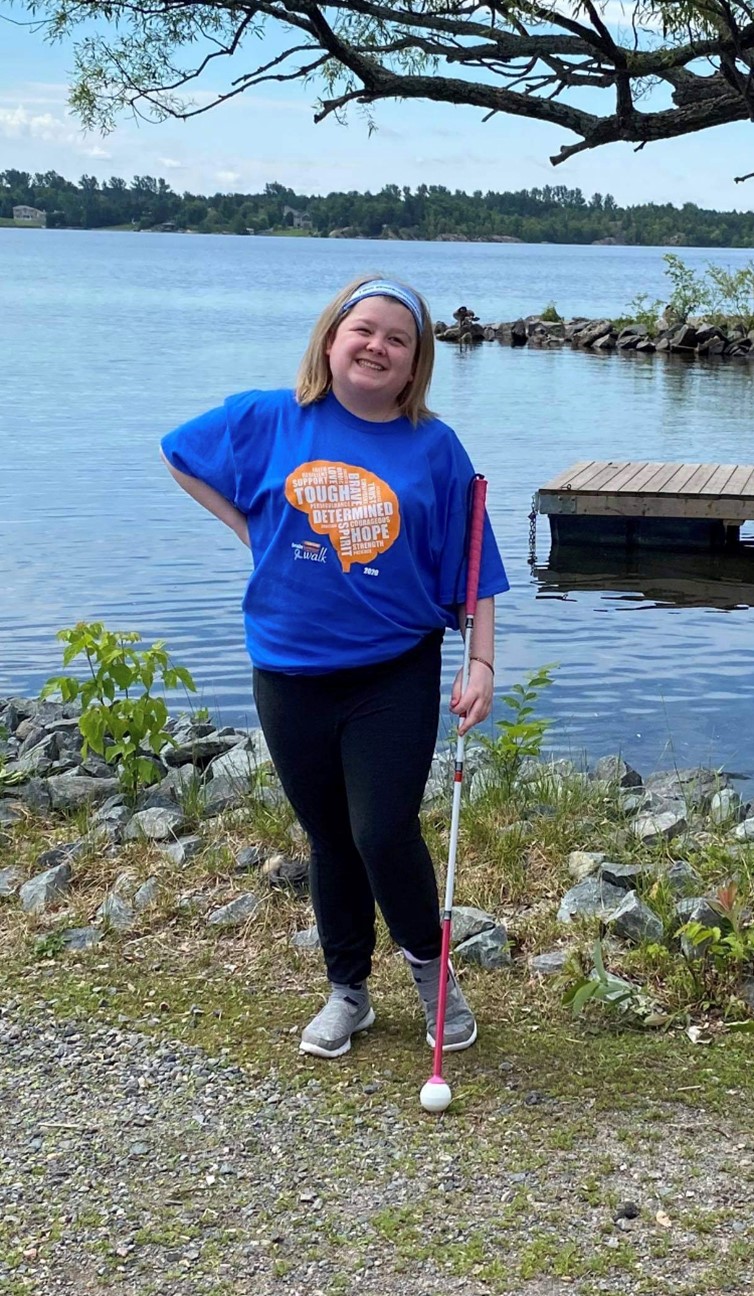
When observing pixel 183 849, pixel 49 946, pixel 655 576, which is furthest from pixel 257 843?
pixel 655 576

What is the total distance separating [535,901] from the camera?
199 inches

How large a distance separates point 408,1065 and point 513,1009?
0.44 metres

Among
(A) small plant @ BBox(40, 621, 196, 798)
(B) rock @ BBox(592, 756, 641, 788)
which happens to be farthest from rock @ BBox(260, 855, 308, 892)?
(B) rock @ BBox(592, 756, 641, 788)

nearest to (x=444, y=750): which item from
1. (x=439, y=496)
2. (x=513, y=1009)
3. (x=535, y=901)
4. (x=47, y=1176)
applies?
(x=535, y=901)

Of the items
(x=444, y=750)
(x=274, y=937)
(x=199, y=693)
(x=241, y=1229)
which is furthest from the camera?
(x=199, y=693)

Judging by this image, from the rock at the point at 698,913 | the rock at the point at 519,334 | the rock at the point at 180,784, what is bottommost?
the rock at the point at 519,334

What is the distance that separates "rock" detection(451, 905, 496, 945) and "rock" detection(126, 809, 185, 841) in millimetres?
1435

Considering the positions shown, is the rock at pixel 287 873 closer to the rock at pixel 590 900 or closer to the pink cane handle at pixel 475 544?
the rock at pixel 590 900

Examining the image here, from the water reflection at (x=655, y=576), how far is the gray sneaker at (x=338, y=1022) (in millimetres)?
9859

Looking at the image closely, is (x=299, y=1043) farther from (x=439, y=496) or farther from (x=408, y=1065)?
(x=439, y=496)

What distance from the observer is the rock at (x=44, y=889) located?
5168mm

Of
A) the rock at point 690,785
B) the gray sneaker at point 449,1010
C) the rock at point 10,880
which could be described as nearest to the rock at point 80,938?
the rock at point 10,880

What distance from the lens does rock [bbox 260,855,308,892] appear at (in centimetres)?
516

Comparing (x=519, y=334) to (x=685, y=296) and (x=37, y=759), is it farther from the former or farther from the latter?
(x=37, y=759)
